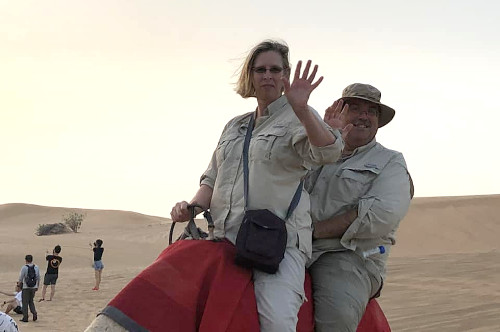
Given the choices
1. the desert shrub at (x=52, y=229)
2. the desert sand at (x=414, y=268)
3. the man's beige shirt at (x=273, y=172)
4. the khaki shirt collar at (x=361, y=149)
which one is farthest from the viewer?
the desert shrub at (x=52, y=229)

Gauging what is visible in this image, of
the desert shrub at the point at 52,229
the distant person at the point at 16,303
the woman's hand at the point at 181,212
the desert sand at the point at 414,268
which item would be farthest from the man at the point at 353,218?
the desert shrub at the point at 52,229

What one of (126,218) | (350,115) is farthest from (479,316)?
(126,218)

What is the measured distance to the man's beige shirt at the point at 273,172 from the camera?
3678 mm

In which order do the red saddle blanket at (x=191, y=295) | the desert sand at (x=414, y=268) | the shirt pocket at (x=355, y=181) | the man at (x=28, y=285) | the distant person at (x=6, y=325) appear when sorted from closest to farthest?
1. the red saddle blanket at (x=191, y=295)
2. the shirt pocket at (x=355, y=181)
3. the distant person at (x=6, y=325)
4. the desert sand at (x=414, y=268)
5. the man at (x=28, y=285)

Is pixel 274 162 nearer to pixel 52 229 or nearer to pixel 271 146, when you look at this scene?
pixel 271 146

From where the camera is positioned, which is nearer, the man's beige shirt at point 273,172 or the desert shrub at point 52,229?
the man's beige shirt at point 273,172

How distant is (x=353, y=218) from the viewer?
14.0 feet

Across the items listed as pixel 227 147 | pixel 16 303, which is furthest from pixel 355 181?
pixel 16 303

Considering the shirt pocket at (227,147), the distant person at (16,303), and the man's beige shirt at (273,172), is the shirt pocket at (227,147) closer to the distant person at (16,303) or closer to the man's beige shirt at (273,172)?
the man's beige shirt at (273,172)

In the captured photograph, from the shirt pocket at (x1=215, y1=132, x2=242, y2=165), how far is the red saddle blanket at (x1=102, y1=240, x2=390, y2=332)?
53cm

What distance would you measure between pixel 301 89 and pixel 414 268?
21.7 metres

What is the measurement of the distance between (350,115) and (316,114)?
1.38 meters

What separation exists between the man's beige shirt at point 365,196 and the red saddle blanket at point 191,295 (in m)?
0.94

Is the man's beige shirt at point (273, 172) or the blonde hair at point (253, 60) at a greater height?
the blonde hair at point (253, 60)
